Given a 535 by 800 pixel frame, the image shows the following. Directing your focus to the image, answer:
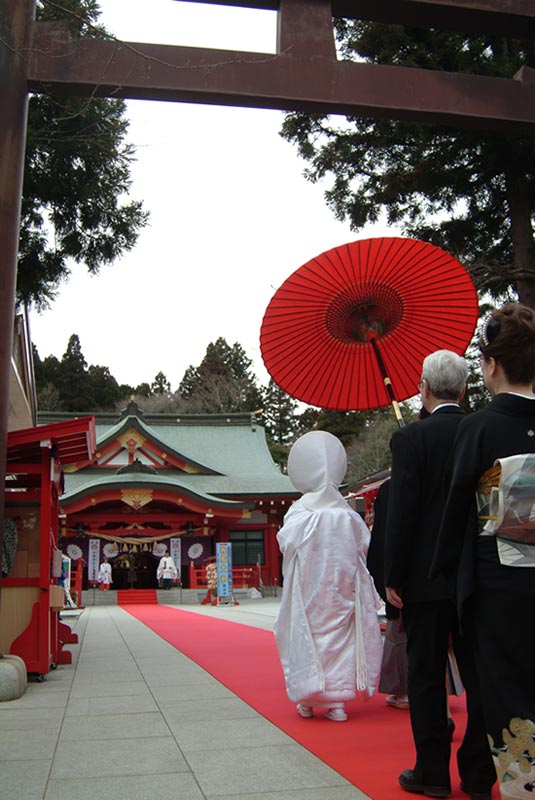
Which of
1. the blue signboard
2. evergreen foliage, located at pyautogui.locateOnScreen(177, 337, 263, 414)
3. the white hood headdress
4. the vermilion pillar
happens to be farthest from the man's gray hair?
evergreen foliage, located at pyautogui.locateOnScreen(177, 337, 263, 414)

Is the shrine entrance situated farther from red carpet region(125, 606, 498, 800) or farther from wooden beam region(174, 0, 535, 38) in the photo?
wooden beam region(174, 0, 535, 38)

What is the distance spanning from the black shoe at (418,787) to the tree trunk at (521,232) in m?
6.51

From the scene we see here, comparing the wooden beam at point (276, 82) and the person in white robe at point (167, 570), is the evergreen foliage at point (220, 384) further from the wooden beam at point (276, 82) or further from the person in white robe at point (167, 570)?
the wooden beam at point (276, 82)

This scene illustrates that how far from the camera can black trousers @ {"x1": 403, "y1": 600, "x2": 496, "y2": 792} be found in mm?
2365

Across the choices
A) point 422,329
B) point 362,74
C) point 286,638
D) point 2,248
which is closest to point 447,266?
point 422,329

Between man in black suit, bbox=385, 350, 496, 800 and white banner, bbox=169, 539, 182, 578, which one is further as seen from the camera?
white banner, bbox=169, 539, 182, 578

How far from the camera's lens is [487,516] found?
79.8 inches

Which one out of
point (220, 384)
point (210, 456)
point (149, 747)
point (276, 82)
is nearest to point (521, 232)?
point (276, 82)

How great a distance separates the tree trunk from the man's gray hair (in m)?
5.73

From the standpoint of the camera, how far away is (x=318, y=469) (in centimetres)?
411

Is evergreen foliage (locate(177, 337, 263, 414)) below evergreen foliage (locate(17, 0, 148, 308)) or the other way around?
the other way around

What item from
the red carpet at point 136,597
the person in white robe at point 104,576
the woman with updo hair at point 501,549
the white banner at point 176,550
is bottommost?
the red carpet at point 136,597

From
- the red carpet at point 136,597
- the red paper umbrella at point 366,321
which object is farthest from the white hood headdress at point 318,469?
the red carpet at point 136,597

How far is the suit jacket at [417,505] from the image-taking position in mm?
2529
